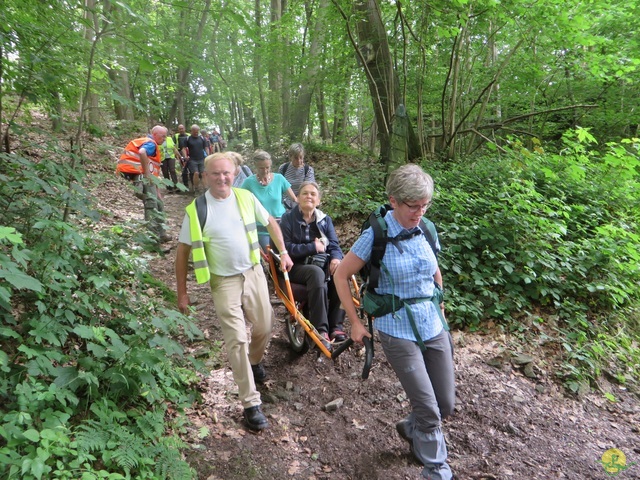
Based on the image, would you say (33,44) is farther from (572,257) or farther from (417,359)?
(572,257)

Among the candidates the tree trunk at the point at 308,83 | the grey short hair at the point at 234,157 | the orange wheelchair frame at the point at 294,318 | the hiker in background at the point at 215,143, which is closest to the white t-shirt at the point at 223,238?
the grey short hair at the point at 234,157

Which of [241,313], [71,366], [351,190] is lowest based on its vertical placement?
[71,366]

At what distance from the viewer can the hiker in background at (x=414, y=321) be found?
2.64m

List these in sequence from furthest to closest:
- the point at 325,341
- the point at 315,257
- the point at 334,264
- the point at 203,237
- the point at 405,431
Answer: the point at 315,257 → the point at 334,264 → the point at 325,341 → the point at 203,237 → the point at 405,431

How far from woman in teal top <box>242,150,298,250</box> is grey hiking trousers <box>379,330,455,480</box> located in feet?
11.1

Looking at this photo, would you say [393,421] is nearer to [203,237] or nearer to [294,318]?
[294,318]

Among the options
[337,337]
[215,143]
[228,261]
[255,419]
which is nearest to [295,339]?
[337,337]

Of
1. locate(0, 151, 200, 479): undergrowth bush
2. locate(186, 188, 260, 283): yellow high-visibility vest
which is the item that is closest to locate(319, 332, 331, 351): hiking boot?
locate(186, 188, 260, 283): yellow high-visibility vest

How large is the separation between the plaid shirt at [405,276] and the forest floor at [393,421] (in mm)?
1290

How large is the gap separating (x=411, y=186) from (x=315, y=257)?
223cm

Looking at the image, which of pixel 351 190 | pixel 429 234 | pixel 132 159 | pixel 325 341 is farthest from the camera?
pixel 351 190

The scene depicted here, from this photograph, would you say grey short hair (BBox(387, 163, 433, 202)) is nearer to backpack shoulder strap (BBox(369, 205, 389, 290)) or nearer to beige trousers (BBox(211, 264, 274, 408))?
backpack shoulder strap (BBox(369, 205, 389, 290))

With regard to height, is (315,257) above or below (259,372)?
above

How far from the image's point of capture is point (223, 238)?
340 centimetres
